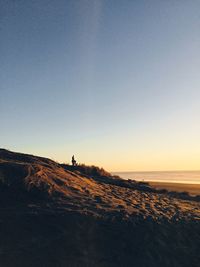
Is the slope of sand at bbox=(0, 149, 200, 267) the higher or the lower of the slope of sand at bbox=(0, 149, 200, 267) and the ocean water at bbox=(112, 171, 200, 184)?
the lower

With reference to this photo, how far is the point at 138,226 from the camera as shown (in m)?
10.4

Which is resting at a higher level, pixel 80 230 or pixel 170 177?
pixel 170 177

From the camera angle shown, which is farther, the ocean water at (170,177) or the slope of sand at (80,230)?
the ocean water at (170,177)

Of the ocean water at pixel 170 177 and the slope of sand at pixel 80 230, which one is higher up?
the ocean water at pixel 170 177

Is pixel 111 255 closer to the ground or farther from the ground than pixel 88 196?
closer to the ground

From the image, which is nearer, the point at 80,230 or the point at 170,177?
the point at 80,230

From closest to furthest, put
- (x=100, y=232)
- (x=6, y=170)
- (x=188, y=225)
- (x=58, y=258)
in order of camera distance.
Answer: (x=58, y=258) → (x=100, y=232) → (x=188, y=225) → (x=6, y=170)

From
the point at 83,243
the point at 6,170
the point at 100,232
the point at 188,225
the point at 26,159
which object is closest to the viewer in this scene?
the point at 83,243

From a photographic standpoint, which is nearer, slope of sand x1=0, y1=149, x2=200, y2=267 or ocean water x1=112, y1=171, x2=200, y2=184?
slope of sand x1=0, y1=149, x2=200, y2=267

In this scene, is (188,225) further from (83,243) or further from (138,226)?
(83,243)

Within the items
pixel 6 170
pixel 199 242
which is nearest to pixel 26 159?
pixel 6 170

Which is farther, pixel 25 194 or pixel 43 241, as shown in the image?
pixel 25 194

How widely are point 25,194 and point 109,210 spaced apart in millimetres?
3170

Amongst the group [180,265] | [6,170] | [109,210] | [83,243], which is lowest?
[180,265]
